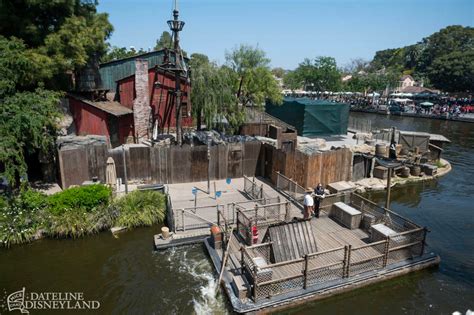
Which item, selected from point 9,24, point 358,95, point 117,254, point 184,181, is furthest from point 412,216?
point 358,95

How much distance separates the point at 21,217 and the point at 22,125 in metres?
3.73

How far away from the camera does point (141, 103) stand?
2297cm

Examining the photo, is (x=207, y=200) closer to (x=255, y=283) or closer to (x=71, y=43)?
(x=255, y=283)

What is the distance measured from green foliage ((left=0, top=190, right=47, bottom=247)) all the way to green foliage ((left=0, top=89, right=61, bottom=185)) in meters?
0.93

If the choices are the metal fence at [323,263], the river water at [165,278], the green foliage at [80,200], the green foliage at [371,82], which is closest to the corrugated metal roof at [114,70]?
the green foliage at [80,200]

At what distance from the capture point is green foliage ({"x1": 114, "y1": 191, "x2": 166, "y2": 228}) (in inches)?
546

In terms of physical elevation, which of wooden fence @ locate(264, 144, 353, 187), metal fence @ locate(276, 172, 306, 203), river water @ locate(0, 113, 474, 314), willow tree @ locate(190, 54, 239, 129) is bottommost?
river water @ locate(0, 113, 474, 314)

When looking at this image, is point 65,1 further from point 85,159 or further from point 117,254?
point 117,254

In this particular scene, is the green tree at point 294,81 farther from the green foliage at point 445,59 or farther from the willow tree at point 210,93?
the willow tree at point 210,93

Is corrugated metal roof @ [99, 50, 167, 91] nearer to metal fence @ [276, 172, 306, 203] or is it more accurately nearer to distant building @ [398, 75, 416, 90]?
metal fence @ [276, 172, 306, 203]

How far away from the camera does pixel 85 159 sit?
16203 millimetres

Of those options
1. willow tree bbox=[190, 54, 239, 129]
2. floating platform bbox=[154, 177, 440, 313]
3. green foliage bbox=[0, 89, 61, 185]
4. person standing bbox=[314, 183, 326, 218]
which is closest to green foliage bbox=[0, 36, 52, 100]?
green foliage bbox=[0, 89, 61, 185]

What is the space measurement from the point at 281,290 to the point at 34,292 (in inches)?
295

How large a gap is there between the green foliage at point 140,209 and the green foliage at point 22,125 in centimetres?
415
